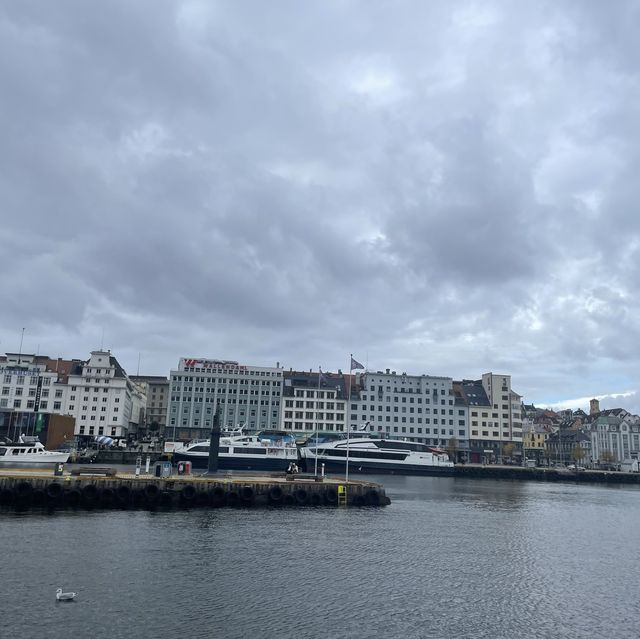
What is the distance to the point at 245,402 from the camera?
18238cm

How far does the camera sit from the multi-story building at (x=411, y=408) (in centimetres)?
18862

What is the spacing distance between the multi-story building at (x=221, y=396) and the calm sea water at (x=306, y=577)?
411ft

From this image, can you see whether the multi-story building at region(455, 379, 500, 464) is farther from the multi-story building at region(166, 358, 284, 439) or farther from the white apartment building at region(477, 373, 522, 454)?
the multi-story building at region(166, 358, 284, 439)

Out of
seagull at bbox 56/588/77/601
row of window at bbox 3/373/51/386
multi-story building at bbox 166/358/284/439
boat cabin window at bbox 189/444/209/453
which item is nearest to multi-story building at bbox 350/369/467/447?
multi-story building at bbox 166/358/284/439

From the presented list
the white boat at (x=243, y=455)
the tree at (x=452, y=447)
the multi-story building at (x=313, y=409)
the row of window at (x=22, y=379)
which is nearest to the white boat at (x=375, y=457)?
the white boat at (x=243, y=455)

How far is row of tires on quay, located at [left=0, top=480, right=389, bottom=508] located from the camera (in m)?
57.5

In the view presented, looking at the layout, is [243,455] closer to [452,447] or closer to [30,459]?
[30,459]

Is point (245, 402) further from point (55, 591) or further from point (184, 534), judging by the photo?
point (55, 591)

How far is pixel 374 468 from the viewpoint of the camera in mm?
131125

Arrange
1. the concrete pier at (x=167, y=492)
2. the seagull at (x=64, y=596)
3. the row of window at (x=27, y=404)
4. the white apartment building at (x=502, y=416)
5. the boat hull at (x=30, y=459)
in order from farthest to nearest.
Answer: the white apartment building at (x=502, y=416) → the row of window at (x=27, y=404) → the boat hull at (x=30, y=459) → the concrete pier at (x=167, y=492) → the seagull at (x=64, y=596)

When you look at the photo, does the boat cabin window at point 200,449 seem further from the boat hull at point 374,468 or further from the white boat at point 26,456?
the white boat at point 26,456

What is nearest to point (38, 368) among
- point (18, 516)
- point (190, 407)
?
point (190, 407)

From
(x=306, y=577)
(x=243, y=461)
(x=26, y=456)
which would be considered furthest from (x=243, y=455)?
(x=306, y=577)

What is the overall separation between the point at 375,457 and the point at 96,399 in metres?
81.9
